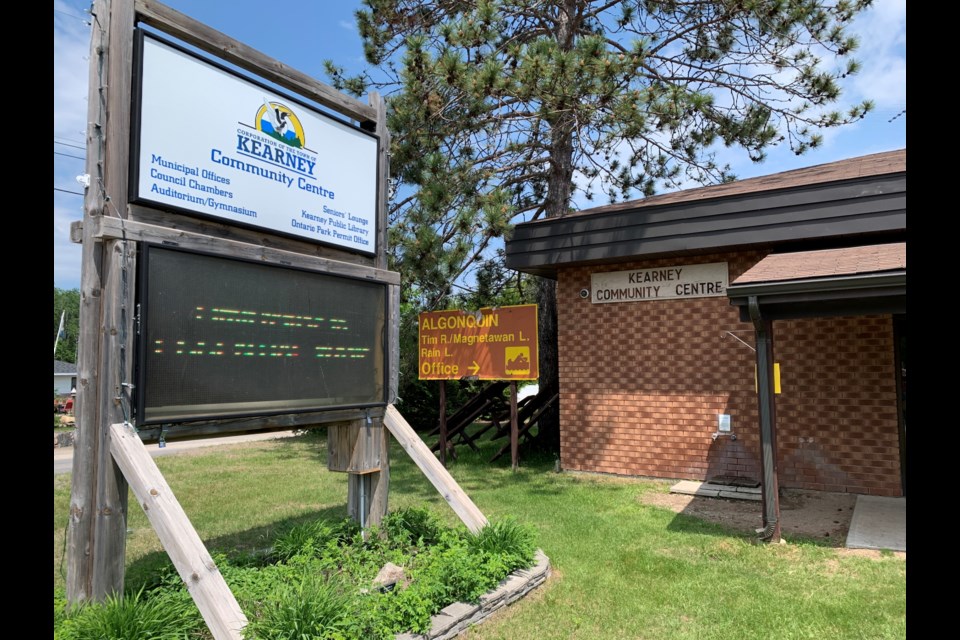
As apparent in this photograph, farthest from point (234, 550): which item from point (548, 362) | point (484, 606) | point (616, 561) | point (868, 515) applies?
point (548, 362)

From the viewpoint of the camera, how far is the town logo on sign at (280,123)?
501cm

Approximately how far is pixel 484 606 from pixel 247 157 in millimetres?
3759

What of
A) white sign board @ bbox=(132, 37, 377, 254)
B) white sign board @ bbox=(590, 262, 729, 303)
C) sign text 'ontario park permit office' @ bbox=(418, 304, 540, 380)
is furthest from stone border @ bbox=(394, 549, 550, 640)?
white sign board @ bbox=(590, 262, 729, 303)

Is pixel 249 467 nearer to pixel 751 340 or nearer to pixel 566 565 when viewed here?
pixel 566 565

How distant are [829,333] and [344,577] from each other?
7.10 m

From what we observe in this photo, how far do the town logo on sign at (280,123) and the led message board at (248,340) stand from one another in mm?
1078

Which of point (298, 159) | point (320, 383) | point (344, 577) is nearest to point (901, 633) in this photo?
point (344, 577)

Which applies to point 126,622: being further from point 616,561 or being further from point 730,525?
point 730,525

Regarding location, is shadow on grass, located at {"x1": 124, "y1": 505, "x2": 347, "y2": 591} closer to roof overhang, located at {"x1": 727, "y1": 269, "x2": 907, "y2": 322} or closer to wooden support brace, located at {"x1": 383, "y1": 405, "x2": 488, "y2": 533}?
wooden support brace, located at {"x1": 383, "y1": 405, "x2": 488, "y2": 533}

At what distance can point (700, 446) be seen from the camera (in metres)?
9.39

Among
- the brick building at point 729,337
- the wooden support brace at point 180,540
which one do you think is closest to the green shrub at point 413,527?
the wooden support brace at point 180,540

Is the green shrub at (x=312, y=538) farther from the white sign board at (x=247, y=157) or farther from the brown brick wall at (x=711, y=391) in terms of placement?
the brown brick wall at (x=711, y=391)

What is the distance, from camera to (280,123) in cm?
516
